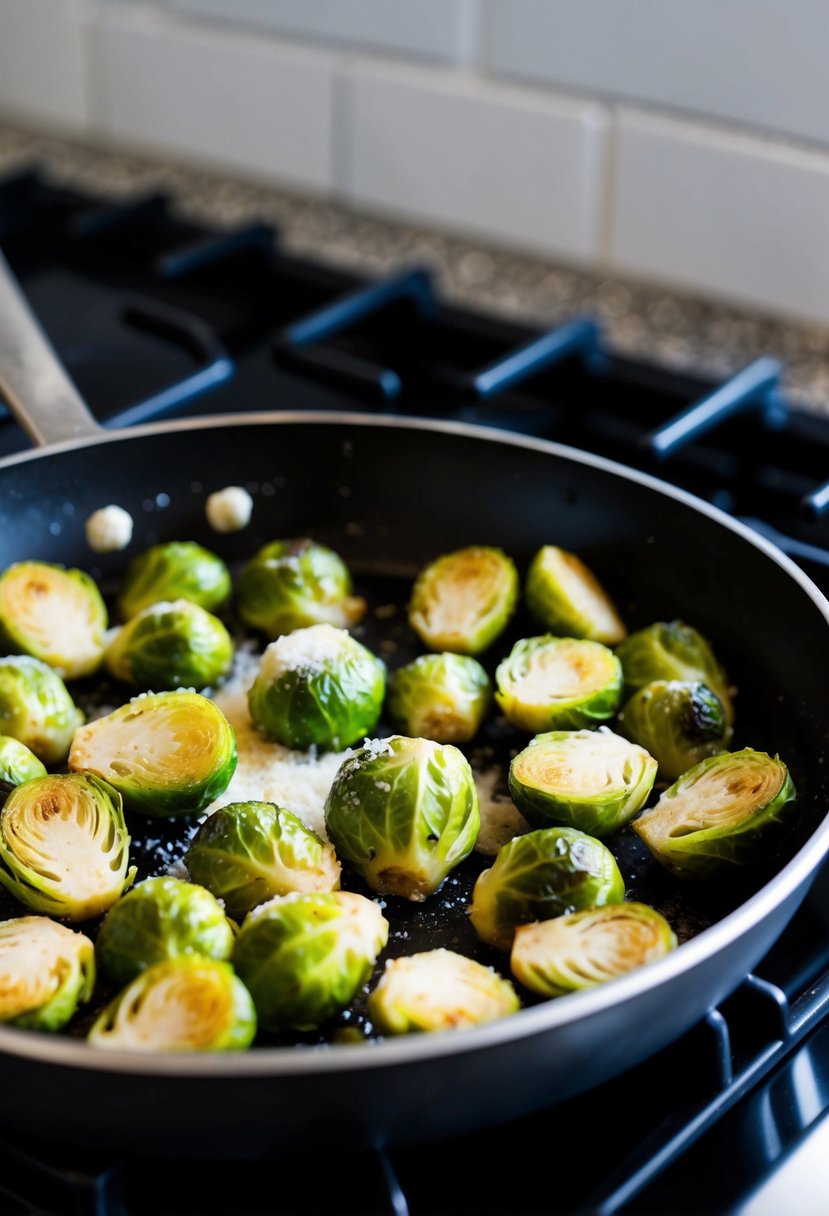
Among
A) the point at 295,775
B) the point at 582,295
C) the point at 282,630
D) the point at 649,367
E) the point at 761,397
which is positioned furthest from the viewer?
the point at 582,295

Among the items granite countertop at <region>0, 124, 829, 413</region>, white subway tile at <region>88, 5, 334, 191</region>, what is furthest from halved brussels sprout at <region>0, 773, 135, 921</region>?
white subway tile at <region>88, 5, 334, 191</region>

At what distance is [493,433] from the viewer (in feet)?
5.79

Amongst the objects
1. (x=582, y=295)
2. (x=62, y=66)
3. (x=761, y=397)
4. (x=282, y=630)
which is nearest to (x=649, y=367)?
(x=761, y=397)

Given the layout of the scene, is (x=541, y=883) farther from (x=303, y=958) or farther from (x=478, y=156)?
(x=478, y=156)

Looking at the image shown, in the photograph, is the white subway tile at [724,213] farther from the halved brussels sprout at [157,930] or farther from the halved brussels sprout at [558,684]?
the halved brussels sprout at [157,930]

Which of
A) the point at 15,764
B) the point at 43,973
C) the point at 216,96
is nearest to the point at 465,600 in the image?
the point at 15,764

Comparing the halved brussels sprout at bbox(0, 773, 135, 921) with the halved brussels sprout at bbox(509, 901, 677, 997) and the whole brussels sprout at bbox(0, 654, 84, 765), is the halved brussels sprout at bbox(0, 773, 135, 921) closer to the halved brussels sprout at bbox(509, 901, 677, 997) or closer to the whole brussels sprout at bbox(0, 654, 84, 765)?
the whole brussels sprout at bbox(0, 654, 84, 765)

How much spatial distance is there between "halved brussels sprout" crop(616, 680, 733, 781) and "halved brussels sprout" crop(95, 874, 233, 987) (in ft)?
1.70

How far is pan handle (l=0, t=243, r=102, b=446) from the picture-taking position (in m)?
1.72

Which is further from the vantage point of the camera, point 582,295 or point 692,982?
point 582,295

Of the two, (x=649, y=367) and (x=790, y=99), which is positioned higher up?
(x=790, y=99)

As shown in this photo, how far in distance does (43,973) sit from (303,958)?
217 millimetres

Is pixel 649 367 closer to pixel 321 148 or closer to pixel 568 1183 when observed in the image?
pixel 321 148

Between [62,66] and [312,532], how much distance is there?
1.49 meters
